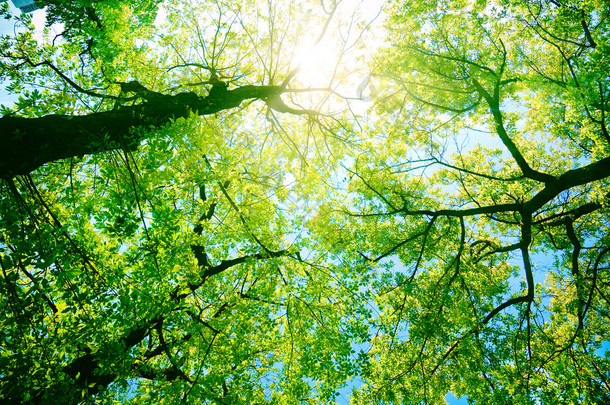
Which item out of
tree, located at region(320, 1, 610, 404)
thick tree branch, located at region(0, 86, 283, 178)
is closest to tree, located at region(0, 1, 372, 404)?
thick tree branch, located at region(0, 86, 283, 178)

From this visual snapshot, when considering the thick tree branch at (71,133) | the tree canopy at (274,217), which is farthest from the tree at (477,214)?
the thick tree branch at (71,133)

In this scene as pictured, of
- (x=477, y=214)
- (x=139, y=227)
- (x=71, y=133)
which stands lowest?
(x=139, y=227)

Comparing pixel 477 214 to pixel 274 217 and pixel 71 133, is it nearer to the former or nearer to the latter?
pixel 274 217

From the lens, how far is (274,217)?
700 centimetres

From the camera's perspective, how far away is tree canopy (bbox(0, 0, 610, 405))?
3.79 metres

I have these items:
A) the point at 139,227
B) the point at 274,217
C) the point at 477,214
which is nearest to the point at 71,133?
the point at 139,227

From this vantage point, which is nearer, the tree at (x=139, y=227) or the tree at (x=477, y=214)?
the tree at (x=139, y=227)

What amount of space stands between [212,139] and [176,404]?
5.60 metres

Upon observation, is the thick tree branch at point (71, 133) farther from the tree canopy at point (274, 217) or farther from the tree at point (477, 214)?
the tree at point (477, 214)

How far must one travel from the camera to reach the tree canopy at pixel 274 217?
149 inches

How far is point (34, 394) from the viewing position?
3.49m

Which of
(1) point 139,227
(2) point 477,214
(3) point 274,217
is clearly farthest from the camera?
(2) point 477,214

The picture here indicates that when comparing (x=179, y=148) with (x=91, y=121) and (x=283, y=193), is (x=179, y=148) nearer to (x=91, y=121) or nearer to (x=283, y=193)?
(x=91, y=121)

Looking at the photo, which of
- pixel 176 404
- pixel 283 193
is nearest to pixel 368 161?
pixel 283 193
